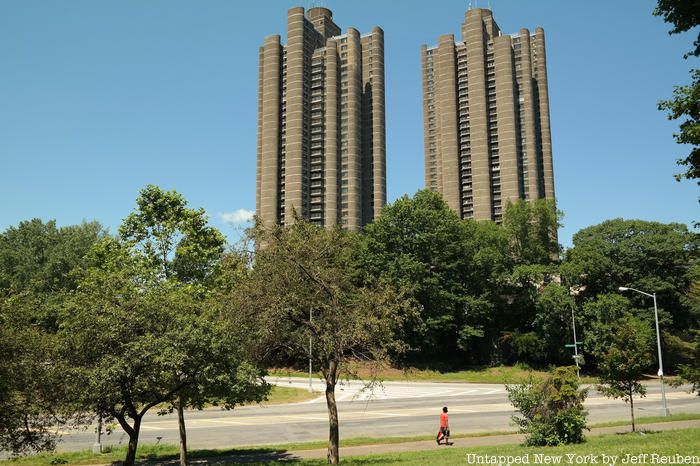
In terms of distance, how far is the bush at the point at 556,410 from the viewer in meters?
16.9

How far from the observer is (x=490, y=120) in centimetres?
12594

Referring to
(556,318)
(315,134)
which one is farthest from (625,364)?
(315,134)

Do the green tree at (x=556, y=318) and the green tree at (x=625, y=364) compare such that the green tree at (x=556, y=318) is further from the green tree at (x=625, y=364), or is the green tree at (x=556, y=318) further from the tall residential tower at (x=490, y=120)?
the tall residential tower at (x=490, y=120)

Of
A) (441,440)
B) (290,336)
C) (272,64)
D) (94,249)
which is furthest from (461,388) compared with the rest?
(272,64)

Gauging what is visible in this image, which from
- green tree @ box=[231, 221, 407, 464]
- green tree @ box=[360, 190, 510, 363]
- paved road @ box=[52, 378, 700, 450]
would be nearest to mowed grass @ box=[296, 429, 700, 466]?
paved road @ box=[52, 378, 700, 450]

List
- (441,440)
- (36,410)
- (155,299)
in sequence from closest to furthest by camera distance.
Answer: (36,410) → (155,299) → (441,440)

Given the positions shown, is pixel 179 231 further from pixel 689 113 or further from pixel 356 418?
pixel 689 113

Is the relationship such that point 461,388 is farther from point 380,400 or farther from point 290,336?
point 290,336

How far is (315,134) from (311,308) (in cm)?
11572

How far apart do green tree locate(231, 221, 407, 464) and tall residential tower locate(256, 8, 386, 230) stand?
104 metres

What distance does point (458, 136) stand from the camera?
131000mm

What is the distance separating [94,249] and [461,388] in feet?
109

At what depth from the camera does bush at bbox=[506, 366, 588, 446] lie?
55.6 feet

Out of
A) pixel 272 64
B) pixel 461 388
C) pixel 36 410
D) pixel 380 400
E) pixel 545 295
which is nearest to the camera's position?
pixel 36 410
